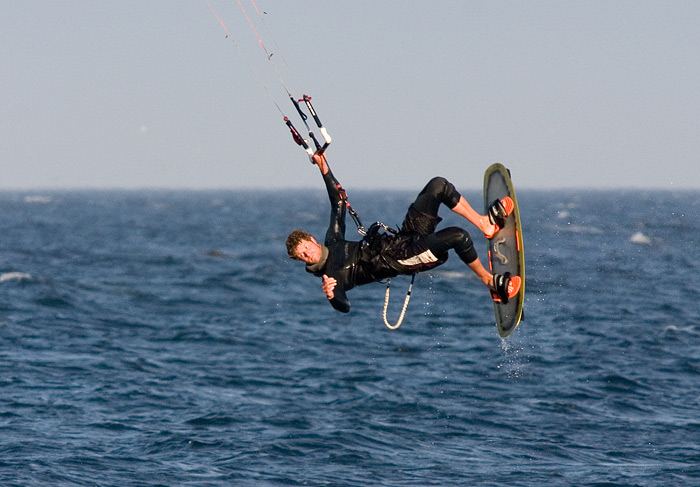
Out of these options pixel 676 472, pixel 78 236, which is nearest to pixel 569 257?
pixel 78 236

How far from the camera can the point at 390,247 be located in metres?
14.4

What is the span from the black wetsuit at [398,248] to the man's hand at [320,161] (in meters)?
0.09

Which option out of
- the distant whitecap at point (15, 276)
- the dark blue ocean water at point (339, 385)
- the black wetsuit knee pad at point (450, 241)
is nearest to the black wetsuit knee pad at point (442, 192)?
the black wetsuit knee pad at point (450, 241)

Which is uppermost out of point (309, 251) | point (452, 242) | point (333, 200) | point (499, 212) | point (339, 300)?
point (333, 200)

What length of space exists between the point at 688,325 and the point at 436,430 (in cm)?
1630

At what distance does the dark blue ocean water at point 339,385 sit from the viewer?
1881cm

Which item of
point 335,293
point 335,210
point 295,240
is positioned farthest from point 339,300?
point 335,210

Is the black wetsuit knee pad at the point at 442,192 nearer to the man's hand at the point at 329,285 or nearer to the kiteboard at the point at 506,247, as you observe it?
the kiteboard at the point at 506,247

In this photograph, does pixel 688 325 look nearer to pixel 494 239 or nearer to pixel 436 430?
pixel 436 430

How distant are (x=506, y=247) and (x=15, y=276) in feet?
114

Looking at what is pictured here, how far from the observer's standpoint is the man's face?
13859mm

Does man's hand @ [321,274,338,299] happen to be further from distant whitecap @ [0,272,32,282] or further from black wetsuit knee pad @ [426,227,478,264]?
distant whitecap @ [0,272,32,282]

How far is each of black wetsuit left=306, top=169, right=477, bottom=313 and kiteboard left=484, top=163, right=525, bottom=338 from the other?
100 centimetres

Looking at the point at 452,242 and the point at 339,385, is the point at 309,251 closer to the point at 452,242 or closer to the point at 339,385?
the point at 452,242
